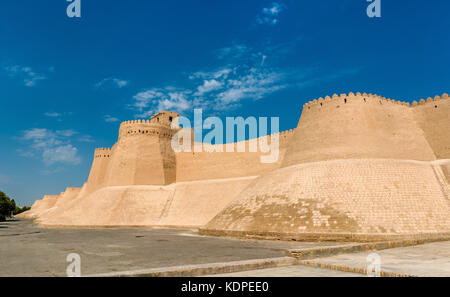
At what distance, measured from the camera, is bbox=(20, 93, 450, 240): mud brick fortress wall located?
14.3 metres

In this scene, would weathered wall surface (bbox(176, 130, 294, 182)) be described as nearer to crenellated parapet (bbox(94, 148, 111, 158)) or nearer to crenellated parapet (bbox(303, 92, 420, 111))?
crenellated parapet (bbox(303, 92, 420, 111))

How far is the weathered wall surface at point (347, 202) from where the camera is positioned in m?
13.8

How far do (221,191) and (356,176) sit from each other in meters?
14.6

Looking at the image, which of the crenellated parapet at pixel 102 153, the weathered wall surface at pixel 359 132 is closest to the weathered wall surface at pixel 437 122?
the weathered wall surface at pixel 359 132

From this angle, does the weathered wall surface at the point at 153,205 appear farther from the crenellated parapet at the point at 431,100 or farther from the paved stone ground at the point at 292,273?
the paved stone ground at the point at 292,273

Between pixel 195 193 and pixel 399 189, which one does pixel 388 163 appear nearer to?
pixel 399 189

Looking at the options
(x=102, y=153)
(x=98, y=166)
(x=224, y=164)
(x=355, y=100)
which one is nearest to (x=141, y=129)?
(x=224, y=164)

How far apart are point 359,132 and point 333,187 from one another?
4.59 meters

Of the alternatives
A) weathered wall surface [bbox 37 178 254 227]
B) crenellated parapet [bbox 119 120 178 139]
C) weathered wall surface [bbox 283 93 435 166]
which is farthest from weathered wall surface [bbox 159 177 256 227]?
weathered wall surface [bbox 283 93 435 166]

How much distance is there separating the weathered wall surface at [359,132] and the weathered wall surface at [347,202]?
97 centimetres

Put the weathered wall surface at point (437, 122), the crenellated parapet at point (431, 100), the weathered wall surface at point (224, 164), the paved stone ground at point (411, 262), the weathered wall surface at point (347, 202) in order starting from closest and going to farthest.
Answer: the paved stone ground at point (411, 262)
the weathered wall surface at point (347, 202)
the weathered wall surface at point (437, 122)
the crenellated parapet at point (431, 100)
the weathered wall surface at point (224, 164)

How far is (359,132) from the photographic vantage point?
18.6m

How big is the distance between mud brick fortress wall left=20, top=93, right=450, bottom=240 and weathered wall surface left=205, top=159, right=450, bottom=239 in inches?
1.8

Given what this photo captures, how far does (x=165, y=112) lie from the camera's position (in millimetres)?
37094
